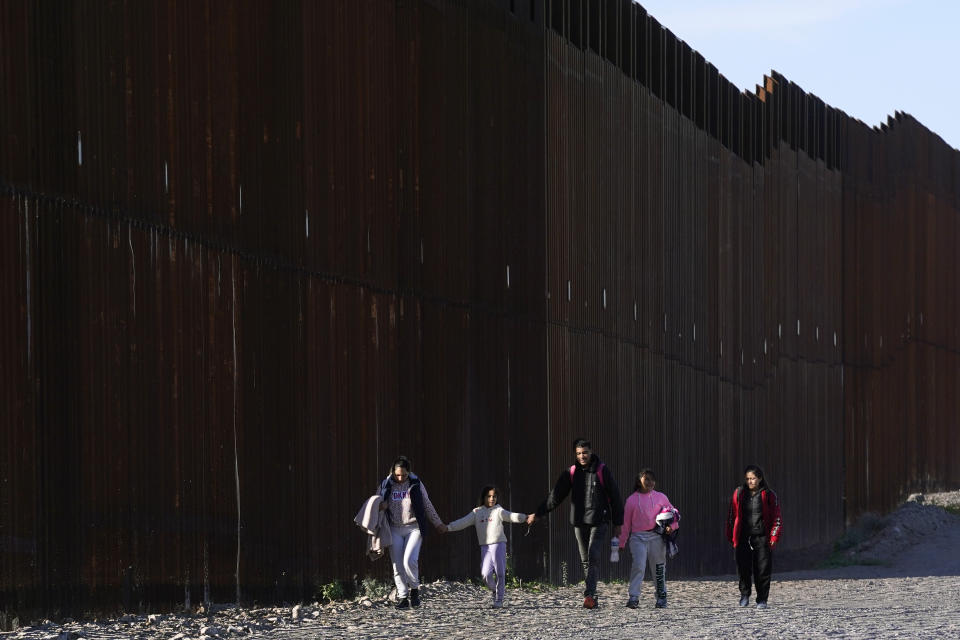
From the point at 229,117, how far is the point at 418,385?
4.42 meters

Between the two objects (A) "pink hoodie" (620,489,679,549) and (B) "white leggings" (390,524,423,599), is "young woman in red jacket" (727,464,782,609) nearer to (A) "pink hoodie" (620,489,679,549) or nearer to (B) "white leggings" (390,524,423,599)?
(A) "pink hoodie" (620,489,679,549)

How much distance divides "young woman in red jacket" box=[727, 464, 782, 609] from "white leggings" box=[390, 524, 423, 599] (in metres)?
3.12

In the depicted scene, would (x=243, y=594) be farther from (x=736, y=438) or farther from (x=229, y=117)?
(x=736, y=438)

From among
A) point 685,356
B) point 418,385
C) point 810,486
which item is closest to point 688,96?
point 685,356

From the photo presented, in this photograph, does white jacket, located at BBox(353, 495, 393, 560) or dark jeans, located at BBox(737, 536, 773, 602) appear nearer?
white jacket, located at BBox(353, 495, 393, 560)

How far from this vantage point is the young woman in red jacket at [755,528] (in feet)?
52.3

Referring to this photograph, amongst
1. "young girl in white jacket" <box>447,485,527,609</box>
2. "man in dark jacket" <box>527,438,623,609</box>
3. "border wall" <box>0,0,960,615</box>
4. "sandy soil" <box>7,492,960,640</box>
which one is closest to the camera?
"border wall" <box>0,0,960,615</box>

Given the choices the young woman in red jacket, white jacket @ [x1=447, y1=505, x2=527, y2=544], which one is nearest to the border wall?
white jacket @ [x1=447, y1=505, x2=527, y2=544]

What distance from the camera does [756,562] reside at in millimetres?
16156

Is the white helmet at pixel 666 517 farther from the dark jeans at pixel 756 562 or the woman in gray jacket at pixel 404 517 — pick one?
the woman in gray jacket at pixel 404 517

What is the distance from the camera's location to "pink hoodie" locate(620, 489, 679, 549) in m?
15.9

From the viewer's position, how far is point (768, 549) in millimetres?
16031

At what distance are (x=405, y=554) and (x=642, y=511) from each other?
2378 mm

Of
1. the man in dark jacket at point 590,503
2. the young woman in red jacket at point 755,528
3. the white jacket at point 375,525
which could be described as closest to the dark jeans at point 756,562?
the young woman in red jacket at point 755,528
